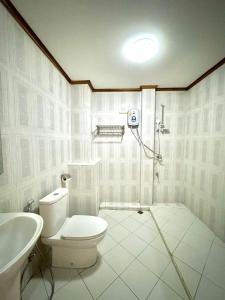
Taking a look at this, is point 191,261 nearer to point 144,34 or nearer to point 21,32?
point 144,34

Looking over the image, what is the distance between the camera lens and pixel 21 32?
113 centimetres

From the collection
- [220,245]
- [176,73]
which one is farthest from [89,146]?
[220,245]

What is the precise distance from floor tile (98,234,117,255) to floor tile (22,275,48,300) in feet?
2.04

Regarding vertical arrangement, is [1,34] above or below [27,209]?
above

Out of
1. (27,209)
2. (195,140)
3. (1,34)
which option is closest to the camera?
(1,34)

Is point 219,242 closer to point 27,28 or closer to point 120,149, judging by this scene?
point 120,149

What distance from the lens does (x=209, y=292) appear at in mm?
1095

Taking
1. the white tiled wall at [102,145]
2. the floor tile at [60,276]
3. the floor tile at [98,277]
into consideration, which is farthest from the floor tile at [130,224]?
the floor tile at [60,276]

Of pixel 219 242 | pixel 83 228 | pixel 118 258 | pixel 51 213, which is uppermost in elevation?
pixel 51 213

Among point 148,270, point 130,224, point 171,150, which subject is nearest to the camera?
point 148,270

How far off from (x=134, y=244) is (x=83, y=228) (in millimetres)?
765

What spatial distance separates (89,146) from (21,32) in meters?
1.55

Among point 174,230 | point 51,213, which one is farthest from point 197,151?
point 51,213

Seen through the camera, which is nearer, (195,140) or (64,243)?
(64,243)
